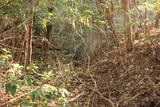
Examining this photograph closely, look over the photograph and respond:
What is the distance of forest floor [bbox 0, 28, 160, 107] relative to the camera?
3162mm

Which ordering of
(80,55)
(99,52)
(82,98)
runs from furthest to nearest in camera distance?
Result: (80,55)
(99,52)
(82,98)

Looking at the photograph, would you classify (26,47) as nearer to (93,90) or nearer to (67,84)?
(67,84)

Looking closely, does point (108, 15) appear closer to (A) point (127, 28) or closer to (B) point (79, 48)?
(A) point (127, 28)

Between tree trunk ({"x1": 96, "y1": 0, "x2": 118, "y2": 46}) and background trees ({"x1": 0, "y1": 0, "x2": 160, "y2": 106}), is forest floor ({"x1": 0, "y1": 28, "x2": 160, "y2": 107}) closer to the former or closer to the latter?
background trees ({"x1": 0, "y1": 0, "x2": 160, "y2": 106})

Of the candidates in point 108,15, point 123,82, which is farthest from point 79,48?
point 123,82

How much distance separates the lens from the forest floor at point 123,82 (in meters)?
3.16

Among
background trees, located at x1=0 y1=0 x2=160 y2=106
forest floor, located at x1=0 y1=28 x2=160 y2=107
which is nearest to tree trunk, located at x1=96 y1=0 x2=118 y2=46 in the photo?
background trees, located at x1=0 y1=0 x2=160 y2=106

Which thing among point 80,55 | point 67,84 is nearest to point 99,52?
point 80,55

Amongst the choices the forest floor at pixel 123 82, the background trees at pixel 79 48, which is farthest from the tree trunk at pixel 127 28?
the forest floor at pixel 123 82

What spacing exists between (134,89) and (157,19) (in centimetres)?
519

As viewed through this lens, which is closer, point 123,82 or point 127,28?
point 123,82

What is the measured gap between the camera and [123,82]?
13.0 feet

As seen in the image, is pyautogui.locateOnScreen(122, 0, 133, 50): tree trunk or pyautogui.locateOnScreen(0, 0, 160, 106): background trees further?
pyautogui.locateOnScreen(122, 0, 133, 50): tree trunk

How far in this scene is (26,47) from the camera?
4.75m
